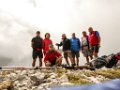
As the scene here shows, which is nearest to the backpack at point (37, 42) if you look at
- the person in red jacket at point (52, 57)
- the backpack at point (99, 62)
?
the person in red jacket at point (52, 57)

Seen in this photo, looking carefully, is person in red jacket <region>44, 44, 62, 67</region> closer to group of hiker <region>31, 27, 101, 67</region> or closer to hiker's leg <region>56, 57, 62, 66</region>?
hiker's leg <region>56, 57, 62, 66</region>

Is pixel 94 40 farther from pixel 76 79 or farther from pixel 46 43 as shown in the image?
pixel 76 79

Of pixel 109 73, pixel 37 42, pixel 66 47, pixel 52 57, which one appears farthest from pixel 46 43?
pixel 109 73

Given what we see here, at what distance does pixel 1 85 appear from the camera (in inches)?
664

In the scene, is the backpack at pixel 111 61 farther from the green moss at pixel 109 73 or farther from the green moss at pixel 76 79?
the green moss at pixel 76 79

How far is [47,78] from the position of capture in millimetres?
18312

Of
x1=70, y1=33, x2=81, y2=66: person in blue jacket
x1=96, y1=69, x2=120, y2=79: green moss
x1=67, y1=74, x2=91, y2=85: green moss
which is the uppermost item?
x1=70, y1=33, x2=81, y2=66: person in blue jacket

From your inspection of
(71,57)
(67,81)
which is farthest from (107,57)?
(67,81)

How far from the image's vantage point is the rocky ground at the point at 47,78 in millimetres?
17328

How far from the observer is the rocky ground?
1733 centimetres

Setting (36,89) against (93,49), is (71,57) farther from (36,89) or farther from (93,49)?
(36,89)

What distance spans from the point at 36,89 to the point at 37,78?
155 centimetres

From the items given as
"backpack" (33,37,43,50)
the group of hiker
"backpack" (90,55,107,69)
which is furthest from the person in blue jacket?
"backpack" (33,37,43,50)

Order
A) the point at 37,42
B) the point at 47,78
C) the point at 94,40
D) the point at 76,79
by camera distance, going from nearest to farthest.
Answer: the point at 76,79 → the point at 47,78 → the point at 37,42 → the point at 94,40
